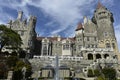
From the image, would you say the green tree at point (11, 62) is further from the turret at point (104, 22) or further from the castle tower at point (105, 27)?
the turret at point (104, 22)

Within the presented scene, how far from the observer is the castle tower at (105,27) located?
6066cm

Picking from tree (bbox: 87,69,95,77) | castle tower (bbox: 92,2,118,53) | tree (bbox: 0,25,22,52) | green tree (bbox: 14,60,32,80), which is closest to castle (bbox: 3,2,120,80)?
castle tower (bbox: 92,2,118,53)

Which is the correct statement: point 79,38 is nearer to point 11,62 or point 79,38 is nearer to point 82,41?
point 82,41

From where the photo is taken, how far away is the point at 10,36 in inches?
1930

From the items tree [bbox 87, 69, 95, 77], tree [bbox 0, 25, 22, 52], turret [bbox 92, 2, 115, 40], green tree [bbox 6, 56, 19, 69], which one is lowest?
tree [bbox 87, 69, 95, 77]

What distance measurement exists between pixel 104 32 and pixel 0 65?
39442 millimetres

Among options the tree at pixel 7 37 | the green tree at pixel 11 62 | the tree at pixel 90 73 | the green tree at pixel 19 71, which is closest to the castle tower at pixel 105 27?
the tree at pixel 90 73

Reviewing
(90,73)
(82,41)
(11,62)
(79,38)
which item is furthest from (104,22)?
(11,62)

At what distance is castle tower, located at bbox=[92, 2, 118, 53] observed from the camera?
199ft

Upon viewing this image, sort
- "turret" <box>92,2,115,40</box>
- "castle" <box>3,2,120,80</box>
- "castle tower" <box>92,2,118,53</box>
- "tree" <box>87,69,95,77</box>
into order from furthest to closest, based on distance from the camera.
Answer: "turret" <box>92,2,115,40</box>
"castle tower" <box>92,2,118,53</box>
"castle" <box>3,2,120,80</box>
"tree" <box>87,69,95,77</box>

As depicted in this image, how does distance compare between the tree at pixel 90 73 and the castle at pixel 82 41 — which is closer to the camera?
the tree at pixel 90 73

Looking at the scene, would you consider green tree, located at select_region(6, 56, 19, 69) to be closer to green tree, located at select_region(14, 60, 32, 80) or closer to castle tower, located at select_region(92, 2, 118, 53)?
green tree, located at select_region(14, 60, 32, 80)

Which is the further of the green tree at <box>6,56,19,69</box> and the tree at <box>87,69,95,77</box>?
the green tree at <box>6,56,19,69</box>

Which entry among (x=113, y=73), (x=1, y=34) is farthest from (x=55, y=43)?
(x=113, y=73)
